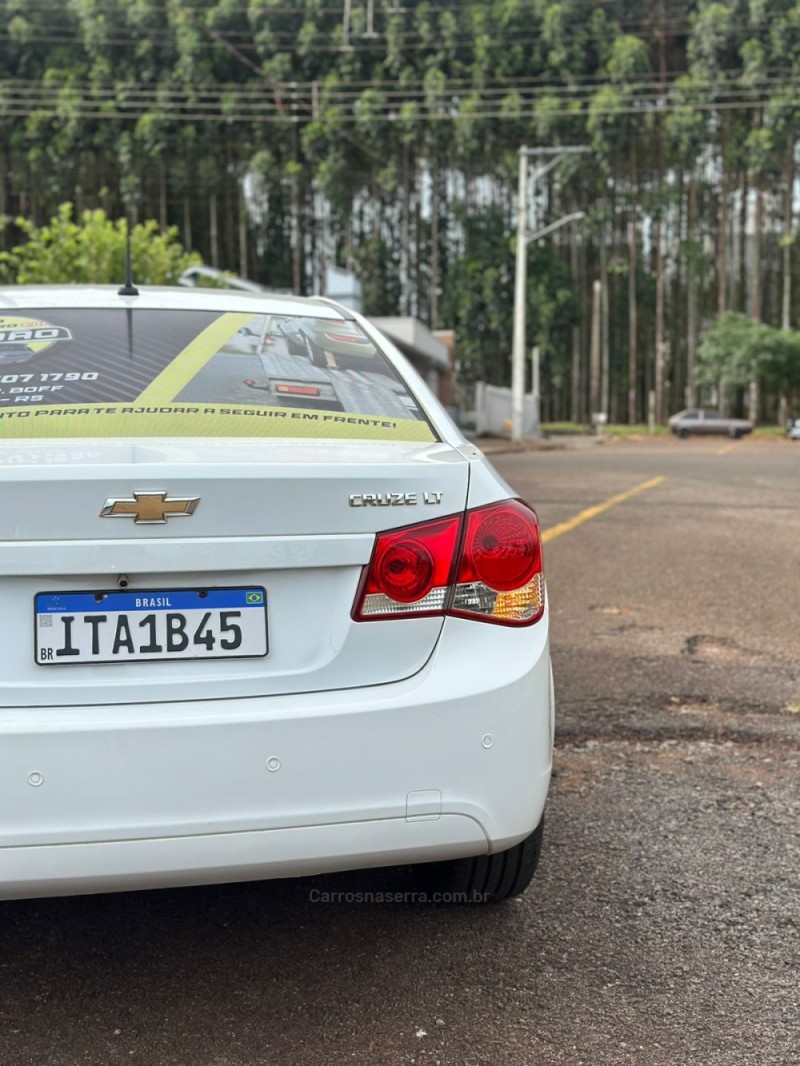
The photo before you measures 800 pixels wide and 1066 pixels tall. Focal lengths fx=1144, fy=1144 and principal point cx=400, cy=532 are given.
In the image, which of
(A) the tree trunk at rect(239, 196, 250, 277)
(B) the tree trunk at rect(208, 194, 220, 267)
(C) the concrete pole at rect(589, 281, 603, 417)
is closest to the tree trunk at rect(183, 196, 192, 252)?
(B) the tree trunk at rect(208, 194, 220, 267)

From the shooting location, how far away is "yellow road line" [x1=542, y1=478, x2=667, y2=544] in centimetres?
978

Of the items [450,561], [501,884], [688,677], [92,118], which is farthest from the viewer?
[92,118]

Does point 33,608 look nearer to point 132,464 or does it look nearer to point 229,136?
point 132,464

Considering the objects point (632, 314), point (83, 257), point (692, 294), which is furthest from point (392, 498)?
point (692, 294)

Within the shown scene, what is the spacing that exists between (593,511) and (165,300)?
8.62m

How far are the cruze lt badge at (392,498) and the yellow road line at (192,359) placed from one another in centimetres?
67

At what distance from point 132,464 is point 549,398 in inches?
2613

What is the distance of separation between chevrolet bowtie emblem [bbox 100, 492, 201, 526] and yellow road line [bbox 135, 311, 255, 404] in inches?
23.4

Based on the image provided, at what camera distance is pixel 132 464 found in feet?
7.15

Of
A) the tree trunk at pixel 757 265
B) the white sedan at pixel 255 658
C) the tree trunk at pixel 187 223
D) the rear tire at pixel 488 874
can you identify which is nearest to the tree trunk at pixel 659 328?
the tree trunk at pixel 757 265

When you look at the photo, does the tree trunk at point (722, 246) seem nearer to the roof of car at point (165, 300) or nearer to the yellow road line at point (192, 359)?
the roof of car at point (165, 300)

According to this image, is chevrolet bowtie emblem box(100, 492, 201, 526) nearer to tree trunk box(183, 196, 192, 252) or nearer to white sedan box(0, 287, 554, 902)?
white sedan box(0, 287, 554, 902)

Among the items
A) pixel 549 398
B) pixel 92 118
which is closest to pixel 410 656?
pixel 549 398

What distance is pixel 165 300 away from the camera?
3.39 metres
